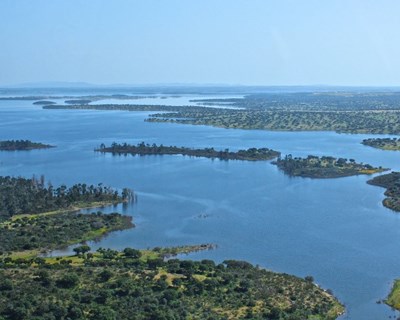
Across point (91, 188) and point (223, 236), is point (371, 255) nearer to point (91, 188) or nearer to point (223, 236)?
point (223, 236)

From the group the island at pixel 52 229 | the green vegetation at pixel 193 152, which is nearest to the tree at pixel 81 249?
the island at pixel 52 229

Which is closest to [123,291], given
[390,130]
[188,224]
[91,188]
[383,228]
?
[188,224]

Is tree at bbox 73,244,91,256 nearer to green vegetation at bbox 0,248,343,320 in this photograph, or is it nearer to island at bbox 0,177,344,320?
island at bbox 0,177,344,320

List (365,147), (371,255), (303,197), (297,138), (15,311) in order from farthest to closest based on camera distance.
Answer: (297,138), (365,147), (303,197), (371,255), (15,311)

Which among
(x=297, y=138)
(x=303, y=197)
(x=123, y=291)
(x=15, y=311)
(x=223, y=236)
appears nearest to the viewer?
(x=15, y=311)

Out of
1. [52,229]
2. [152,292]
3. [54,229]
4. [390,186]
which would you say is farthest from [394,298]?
[390,186]

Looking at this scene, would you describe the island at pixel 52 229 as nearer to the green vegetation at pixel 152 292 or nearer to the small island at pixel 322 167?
the green vegetation at pixel 152 292

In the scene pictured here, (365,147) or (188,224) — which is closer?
(188,224)
